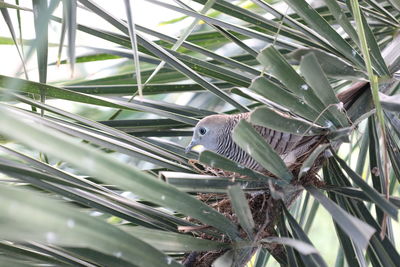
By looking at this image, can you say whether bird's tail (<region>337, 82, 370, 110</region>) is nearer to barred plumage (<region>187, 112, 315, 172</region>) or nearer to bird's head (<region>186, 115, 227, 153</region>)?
barred plumage (<region>187, 112, 315, 172</region>)

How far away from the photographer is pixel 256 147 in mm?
759

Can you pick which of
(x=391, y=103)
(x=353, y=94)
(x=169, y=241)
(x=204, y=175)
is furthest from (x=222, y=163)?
(x=353, y=94)

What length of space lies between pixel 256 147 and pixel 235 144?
618mm

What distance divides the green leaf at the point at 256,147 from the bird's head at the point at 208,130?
507mm

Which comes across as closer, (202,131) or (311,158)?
(311,158)

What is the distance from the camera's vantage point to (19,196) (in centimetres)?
40

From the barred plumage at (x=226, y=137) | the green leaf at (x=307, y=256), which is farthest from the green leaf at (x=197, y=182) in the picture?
the barred plumage at (x=226, y=137)

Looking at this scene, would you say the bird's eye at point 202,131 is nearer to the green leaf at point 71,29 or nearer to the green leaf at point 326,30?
the green leaf at point 326,30

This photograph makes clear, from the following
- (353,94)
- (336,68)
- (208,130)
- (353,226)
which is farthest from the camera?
(208,130)

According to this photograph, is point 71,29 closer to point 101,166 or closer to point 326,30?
point 101,166

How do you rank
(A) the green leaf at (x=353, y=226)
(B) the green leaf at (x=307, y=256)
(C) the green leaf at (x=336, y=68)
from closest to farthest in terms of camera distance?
(A) the green leaf at (x=353, y=226) < (B) the green leaf at (x=307, y=256) < (C) the green leaf at (x=336, y=68)

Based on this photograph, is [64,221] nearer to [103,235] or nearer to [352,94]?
[103,235]

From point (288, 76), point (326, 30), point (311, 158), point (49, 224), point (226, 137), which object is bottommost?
point (49, 224)

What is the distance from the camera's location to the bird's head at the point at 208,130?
1.33 meters
